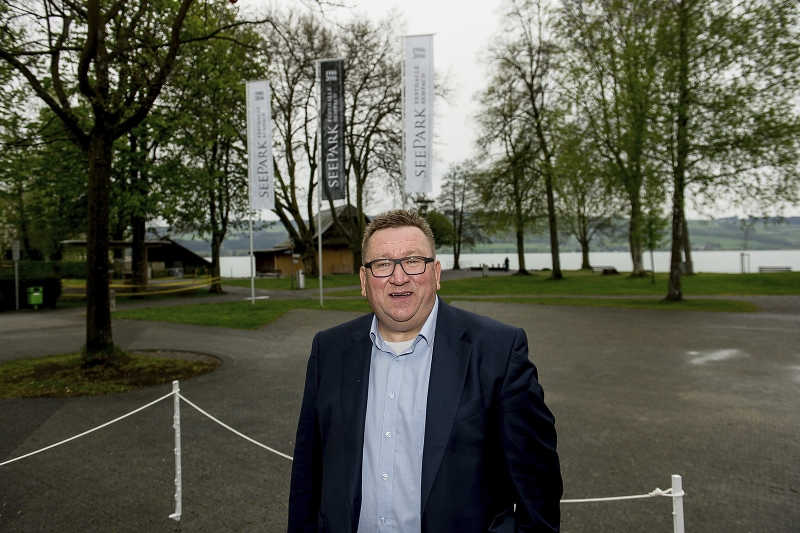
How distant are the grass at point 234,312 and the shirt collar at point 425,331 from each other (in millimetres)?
14320

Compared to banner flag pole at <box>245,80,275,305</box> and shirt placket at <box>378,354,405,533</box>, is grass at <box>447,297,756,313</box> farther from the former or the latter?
shirt placket at <box>378,354,405,533</box>

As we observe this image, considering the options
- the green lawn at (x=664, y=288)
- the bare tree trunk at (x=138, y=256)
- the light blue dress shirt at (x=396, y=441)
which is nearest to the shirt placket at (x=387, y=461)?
the light blue dress shirt at (x=396, y=441)

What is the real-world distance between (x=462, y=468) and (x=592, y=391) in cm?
738

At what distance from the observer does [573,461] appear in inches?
226

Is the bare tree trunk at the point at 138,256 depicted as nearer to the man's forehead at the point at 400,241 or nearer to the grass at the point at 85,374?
the grass at the point at 85,374

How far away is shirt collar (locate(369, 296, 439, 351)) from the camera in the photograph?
220 centimetres

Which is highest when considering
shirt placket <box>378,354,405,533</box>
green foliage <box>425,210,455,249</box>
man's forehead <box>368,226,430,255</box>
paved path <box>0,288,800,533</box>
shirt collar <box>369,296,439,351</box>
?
green foliage <box>425,210,455,249</box>

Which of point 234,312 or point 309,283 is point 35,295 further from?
point 309,283

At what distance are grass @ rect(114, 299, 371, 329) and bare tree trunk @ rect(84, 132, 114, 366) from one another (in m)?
6.15

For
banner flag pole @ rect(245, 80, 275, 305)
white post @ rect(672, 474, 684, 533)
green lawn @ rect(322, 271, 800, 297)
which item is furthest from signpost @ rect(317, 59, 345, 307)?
white post @ rect(672, 474, 684, 533)

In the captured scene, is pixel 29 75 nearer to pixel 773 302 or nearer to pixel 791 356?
pixel 791 356

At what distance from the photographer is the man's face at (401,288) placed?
2.20m

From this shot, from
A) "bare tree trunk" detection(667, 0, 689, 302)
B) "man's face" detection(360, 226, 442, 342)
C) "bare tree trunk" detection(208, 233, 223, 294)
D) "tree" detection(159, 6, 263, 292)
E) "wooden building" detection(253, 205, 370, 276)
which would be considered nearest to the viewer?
"man's face" detection(360, 226, 442, 342)

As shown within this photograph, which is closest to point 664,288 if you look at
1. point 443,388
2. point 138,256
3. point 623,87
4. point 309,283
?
point 623,87
